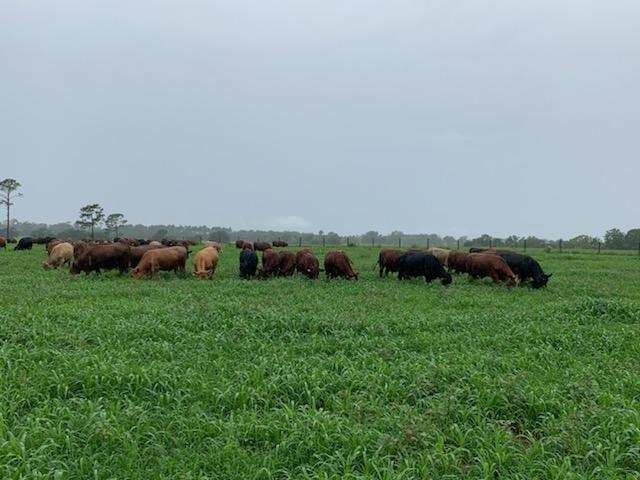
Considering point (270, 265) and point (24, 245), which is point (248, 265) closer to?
point (270, 265)

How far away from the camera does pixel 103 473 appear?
3988 mm

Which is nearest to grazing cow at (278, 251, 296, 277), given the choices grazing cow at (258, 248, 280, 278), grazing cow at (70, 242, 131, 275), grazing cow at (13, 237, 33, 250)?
grazing cow at (258, 248, 280, 278)

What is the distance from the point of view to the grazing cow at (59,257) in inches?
814

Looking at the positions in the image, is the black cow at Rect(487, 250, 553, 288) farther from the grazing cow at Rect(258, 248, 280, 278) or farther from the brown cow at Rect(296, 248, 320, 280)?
the grazing cow at Rect(258, 248, 280, 278)

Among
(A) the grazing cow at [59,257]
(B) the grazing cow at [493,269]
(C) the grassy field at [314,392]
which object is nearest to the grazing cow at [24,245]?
(A) the grazing cow at [59,257]

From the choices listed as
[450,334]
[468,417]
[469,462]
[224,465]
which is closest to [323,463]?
[224,465]

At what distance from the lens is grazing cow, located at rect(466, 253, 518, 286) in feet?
52.6

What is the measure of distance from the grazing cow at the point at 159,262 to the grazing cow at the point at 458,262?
33.1 ft

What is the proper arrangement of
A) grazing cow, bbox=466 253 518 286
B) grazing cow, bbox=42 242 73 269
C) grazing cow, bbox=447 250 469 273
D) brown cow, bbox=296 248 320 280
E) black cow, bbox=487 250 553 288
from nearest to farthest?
black cow, bbox=487 250 553 288 < grazing cow, bbox=466 253 518 286 < brown cow, bbox=296 248 320 280 < grazing cow, bbox=447 250 469 273 < grazing cow, bbox=42 242 73 269

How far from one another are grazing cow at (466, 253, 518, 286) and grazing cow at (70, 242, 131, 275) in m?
11.9

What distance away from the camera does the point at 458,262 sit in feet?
62.5

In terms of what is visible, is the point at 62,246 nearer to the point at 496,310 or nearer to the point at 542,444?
the point at 496,310

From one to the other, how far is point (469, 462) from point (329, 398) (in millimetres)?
1704

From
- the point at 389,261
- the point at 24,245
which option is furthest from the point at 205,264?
the point at 24,245
